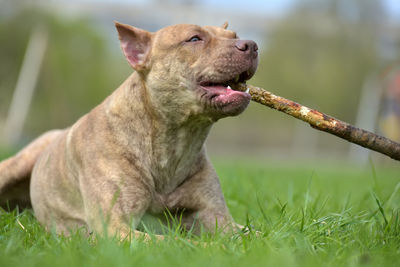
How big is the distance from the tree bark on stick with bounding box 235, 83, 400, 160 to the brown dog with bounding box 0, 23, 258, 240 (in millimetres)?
230

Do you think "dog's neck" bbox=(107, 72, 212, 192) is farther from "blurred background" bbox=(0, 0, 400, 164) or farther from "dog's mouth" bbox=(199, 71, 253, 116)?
"blurred background" bbox=(0, 0, 400, 164)

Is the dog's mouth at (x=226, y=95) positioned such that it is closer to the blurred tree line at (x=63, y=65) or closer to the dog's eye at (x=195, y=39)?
the dog's eye at (x=195, y=39)

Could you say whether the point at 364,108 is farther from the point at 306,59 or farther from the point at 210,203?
the point at 210,203

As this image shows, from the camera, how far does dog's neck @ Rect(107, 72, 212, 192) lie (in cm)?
363

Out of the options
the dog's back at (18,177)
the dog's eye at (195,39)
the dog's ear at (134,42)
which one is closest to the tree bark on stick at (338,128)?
the dog's eye at (195,39)

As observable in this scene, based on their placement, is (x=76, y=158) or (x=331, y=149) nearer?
(x=76, y=158)

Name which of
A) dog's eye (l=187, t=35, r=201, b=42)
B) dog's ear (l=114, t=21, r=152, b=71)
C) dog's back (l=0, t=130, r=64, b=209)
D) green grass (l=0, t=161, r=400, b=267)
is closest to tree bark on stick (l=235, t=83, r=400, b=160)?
green grass (l=0, t=161, r=400, b=267)

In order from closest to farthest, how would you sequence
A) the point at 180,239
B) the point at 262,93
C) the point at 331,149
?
1. the point at 180,239
2. the point at 262,93
3. the point at 331,149

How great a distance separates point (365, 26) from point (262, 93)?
26.3 metres

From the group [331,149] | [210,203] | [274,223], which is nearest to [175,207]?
[210,203]

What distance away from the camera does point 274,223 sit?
10.7 feet

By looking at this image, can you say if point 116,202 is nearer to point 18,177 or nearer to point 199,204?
point 199,204

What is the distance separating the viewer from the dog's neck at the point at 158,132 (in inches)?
143

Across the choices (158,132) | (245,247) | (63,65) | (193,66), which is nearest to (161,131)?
(158,132)
